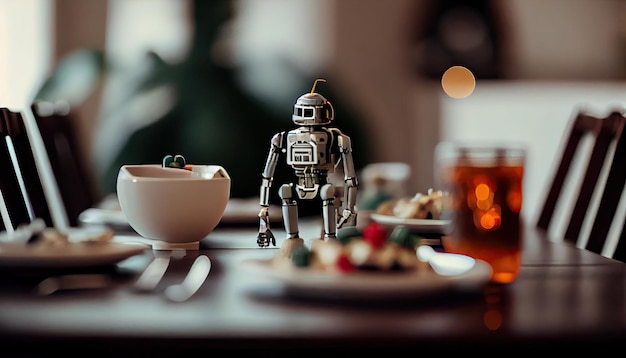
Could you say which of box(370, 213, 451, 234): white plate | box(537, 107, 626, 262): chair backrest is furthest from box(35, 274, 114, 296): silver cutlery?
box(537, 107, 626, 262): chair backrest

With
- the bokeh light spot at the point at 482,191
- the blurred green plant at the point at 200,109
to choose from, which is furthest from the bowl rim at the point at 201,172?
the blurred green plant at the point at 200,109

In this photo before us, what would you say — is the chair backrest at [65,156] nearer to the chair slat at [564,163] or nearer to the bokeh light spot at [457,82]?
the chair slat at [564,163]

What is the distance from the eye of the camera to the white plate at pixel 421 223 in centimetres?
119

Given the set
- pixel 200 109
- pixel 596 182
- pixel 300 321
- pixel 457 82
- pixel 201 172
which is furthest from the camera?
pixel 457 82

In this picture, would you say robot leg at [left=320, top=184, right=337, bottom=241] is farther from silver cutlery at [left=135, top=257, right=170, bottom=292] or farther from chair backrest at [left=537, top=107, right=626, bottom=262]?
chair backrest at [left=537, top=107, right=626, bottom=262]

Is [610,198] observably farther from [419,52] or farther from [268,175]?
[419,52]

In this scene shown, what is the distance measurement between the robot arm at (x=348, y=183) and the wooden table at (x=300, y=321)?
0.26 metres

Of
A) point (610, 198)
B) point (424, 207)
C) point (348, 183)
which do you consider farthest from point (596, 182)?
point (348, 183)

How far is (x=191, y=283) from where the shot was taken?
0.76 meters

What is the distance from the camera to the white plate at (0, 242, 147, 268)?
779mm

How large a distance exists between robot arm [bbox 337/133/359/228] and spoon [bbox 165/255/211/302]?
0.19 m

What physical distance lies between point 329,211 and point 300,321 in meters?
0.42

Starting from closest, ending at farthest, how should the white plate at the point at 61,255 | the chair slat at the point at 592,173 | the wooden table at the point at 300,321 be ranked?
1. the wooden table at the point at 300,321
2. the white plate at the point at 61,255
3. the chair slat at the point at 592,173

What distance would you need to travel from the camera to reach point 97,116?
3.67 m
